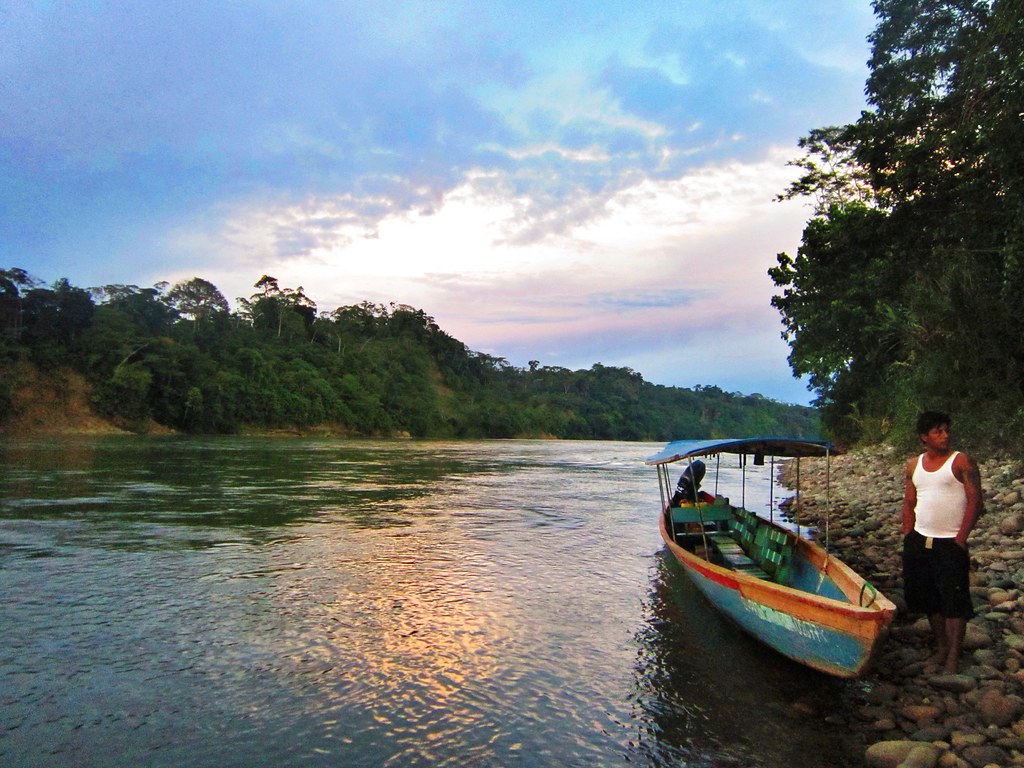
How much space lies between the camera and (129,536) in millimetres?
11203

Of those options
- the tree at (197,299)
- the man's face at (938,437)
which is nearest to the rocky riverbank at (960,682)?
the man's face at (938,437)

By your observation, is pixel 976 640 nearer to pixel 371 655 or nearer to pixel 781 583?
pixel 781 583

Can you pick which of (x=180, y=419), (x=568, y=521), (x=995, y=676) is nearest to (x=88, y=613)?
(x=995, y=676)

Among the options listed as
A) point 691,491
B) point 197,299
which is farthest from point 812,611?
point 197,299

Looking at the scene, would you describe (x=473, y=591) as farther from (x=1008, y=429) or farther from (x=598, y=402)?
(x=598, y=402)

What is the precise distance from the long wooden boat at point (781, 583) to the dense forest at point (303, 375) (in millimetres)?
51985

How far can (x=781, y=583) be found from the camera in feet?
24.2

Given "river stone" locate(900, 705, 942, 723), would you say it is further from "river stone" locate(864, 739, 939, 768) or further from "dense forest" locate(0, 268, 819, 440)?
"dense forest" locate(0, 268, 819, 440)

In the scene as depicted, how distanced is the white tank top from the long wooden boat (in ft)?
2.15

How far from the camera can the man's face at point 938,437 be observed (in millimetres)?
4969

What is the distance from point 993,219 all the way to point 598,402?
360 ft

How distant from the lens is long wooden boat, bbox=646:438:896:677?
16.1 feet

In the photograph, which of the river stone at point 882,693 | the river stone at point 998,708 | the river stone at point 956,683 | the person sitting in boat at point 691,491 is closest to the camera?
the river stone at point 998,708

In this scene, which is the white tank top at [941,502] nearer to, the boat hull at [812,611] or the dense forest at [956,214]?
the boat hull at [812,611]
